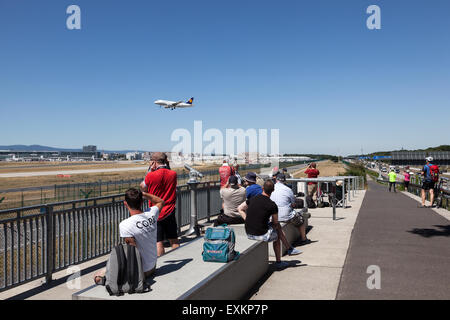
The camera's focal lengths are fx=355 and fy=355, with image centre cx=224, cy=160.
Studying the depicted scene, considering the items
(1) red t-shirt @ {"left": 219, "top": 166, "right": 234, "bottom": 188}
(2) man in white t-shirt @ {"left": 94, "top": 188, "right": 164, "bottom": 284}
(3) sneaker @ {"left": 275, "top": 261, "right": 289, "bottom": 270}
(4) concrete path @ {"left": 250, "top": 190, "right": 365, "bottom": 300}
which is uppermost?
(1) red t-shirt @ {"left": 219, "top": 166, "right": 234, "bottom": 188}

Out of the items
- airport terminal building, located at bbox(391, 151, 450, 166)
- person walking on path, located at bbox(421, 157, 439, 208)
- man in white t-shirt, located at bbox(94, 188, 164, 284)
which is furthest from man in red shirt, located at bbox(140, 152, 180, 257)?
airport terminal building, located at bbox(391, 151, 450, 166)

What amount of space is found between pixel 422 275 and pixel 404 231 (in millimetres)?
3912

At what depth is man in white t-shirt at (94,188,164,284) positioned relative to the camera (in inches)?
155

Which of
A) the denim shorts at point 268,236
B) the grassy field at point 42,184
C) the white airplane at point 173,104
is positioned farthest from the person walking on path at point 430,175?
the white airplane at point 173,104

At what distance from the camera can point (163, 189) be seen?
6.03 metres

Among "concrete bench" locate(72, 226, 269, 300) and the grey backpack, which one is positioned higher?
the grey backpack

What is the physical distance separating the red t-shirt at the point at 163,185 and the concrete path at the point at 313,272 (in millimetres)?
1976

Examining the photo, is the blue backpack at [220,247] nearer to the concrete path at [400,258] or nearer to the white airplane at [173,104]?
the concrete path at [400,258]

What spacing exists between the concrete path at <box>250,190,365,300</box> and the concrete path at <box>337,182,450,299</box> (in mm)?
174

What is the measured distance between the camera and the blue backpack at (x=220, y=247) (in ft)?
15.3

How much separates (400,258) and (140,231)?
17.3 feet

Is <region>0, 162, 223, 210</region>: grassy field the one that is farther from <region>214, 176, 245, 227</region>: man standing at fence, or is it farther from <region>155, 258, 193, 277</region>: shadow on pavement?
<region>155, 258, 193, 277</region>: shadow on pavement
